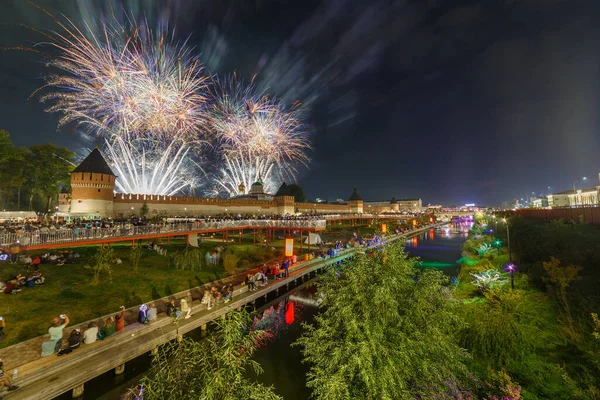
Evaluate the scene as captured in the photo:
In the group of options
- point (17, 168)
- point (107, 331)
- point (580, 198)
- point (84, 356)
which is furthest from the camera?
point (580, 198)

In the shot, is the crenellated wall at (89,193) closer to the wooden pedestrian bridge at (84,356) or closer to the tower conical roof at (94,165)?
the tower conical roof at (94,165)

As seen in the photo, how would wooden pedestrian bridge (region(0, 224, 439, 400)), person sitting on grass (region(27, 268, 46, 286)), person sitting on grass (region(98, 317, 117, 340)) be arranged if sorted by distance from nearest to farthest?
wooden pedestrian bridge (region(0, 224, 439, 400))
person sitting on grass (region(98, 317, 117, 340))
person sitting on grass (region(27, 268, 46, 286))

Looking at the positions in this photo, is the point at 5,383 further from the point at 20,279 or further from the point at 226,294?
the point at 226,294

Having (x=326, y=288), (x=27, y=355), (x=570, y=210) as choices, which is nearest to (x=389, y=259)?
(x=326, y=288)

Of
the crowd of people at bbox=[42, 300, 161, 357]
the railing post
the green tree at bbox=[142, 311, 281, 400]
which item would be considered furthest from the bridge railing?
the green tree at bbox=[142, 311, 281, 400]

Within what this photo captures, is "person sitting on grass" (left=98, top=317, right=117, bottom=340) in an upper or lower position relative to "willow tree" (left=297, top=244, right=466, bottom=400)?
lower

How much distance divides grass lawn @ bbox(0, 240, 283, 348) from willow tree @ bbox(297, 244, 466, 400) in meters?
13.9

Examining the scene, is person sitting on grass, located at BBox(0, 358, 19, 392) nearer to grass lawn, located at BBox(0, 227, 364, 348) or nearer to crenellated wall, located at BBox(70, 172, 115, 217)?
grass lawn, located at BBox(0, 227, 364, 348)

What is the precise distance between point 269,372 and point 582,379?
12.9 m

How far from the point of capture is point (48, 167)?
1969 inches

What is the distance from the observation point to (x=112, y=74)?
3153 cm

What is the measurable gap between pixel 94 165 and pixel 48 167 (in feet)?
74.8

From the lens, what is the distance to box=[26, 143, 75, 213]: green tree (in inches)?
1935

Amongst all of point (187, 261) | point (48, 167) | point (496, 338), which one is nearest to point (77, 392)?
point (187, 261)
